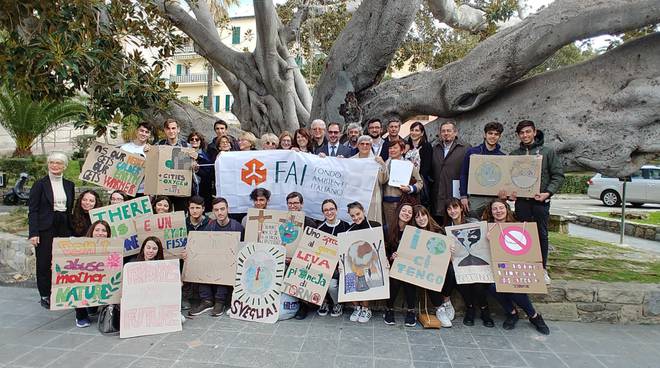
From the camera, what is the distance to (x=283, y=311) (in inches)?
168

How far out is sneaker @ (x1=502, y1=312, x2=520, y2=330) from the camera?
4113 millimetres

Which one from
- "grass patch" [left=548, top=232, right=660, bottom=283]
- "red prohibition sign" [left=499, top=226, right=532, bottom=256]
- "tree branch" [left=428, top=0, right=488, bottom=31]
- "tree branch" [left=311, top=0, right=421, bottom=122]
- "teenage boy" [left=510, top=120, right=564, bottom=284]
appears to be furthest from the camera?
"tree branch" [left=428, top=0, right=488, bottom=31]

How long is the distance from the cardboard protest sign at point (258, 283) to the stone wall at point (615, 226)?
33.4 ft

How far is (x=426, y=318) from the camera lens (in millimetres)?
4211

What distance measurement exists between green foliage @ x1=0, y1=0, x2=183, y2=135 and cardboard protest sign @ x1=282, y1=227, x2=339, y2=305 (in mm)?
2915

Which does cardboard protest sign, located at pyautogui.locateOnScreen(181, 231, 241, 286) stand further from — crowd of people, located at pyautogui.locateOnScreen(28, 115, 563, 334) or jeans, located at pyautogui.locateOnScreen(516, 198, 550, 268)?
jeans, located at pyautogui.locateOnScreen(516, 198, 550, 268)

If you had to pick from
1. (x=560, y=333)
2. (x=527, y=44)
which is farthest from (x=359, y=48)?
(x=560, y=333)

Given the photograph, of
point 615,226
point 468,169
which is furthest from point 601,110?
point 615,226

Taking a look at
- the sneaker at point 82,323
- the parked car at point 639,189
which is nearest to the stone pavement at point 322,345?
the sneaker at point 82,323

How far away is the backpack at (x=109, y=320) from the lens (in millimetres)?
3875

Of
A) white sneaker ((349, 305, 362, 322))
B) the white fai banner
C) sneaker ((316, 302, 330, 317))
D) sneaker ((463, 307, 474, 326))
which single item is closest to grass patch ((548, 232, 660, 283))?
sneaker ((463, 307, 474, 326))

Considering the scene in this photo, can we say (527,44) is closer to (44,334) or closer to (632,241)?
(44,334)

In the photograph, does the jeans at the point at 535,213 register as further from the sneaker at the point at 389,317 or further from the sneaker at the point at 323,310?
the sneaker at the point at 323,310

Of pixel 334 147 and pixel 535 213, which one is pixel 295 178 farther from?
pixel 535 213
